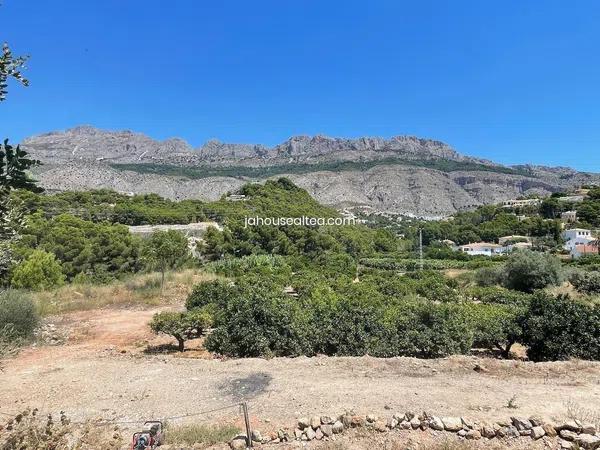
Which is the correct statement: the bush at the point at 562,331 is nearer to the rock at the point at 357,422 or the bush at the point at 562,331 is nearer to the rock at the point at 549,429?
the rock at the point at 549,429

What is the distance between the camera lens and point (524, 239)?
69500 mm

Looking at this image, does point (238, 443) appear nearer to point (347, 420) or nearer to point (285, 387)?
point (347, 420)

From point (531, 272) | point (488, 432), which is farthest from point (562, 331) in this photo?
point (531, 272)

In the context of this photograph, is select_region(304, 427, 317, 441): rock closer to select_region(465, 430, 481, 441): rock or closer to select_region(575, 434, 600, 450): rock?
select_region(465, 430, 481, 441): rock

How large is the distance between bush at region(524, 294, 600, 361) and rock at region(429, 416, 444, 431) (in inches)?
199

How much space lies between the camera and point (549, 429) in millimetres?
5289

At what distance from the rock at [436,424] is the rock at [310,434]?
158 centimetres

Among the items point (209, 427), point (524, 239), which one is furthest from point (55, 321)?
point (524, 239)

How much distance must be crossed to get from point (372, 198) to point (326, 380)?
132852 millimetres

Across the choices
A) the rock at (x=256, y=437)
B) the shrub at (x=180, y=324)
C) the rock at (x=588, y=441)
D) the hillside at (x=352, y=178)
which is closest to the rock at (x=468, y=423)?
the rock at (x=588, y=441)

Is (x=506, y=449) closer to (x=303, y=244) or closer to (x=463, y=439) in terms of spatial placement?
(x=463, y=439)

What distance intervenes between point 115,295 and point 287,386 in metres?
13.4

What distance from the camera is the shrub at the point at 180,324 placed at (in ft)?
33.8

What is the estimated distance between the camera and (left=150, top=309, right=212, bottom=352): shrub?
1030 centimetres
